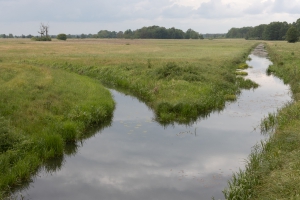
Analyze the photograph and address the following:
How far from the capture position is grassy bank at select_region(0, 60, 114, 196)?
10070mm

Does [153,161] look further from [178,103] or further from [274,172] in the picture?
[178,103]

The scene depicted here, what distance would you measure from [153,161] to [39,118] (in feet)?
19.6

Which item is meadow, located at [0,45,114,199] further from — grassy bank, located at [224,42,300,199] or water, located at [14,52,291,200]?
grassy bank, located at [224,42,300,199]

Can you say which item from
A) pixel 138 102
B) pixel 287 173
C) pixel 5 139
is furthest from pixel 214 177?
pixel 138 102

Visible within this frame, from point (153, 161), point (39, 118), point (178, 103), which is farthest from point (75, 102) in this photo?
point (153, 161)

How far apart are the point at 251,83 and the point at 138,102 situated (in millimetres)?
10760

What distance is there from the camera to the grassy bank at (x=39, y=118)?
33.0 feet

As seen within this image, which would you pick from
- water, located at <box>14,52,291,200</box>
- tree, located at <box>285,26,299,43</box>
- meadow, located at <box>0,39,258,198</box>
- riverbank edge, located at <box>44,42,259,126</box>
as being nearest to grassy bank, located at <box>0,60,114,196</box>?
meadow, located at <box>0,39,258,198</box>

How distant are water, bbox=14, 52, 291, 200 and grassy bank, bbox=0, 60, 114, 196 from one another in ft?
2.06

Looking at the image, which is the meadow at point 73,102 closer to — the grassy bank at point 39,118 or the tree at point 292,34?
the grassy bank at point 39,118

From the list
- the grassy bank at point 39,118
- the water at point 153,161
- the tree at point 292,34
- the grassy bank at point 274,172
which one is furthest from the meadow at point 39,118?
the tree at point 292,34

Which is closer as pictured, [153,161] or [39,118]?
[153,161]

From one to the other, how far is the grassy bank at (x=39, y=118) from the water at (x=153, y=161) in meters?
0.63

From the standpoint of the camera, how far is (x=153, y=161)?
11.3m
